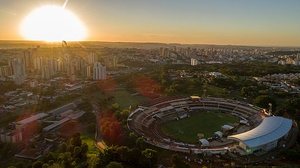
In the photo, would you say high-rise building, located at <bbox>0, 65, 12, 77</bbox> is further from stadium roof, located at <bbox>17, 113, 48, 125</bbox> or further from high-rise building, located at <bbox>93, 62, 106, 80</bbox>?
stadium roof, located at <bbox>17, 113, 48, 125</bbox>

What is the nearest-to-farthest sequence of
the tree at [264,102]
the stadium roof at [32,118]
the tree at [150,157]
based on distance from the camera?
the tree at [150,157]
the stadium roof at [32,118]
the tree at [264,102]

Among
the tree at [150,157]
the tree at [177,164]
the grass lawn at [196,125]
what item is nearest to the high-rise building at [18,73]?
the grass lawn at [196,125]

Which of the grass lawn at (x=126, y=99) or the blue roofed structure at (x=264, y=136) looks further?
the grass lawn at (x=126, y=99)

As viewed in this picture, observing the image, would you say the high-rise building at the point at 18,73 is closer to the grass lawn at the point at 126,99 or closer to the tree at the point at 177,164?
the grass lawn at the point at 126,99

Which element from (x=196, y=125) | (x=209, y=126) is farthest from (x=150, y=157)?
(x=209, y=126)

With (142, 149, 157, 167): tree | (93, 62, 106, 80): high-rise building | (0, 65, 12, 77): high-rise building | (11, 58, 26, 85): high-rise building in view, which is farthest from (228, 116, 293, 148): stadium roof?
(0, 65, 12, 77): high-rise building

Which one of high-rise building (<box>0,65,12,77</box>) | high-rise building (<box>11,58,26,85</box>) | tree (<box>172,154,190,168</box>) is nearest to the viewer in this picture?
tree (<box>172,154,190,168</box>)

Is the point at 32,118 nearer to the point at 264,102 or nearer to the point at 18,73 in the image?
the point at 264,102
